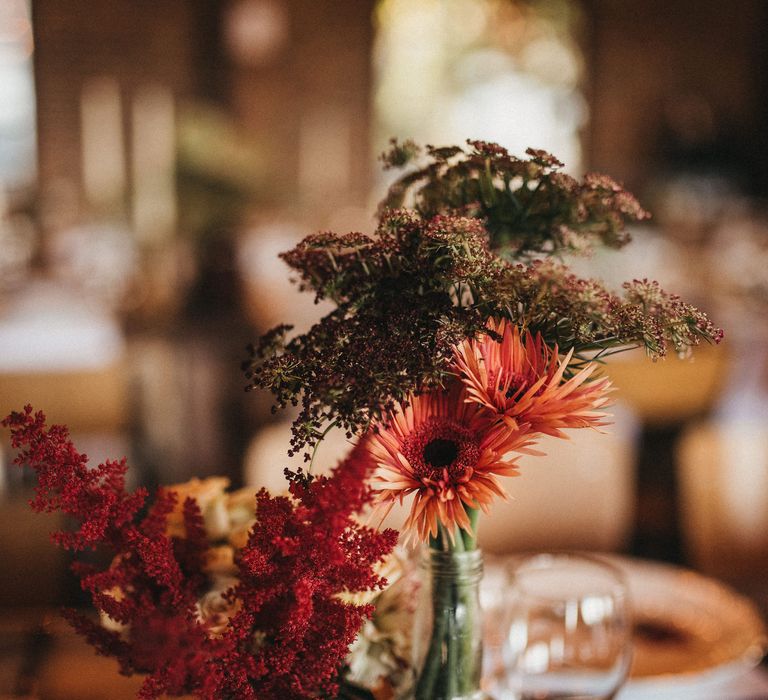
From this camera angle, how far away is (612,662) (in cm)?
82

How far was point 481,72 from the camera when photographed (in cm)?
668

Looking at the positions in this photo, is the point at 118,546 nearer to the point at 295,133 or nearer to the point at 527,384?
the point at 527,384

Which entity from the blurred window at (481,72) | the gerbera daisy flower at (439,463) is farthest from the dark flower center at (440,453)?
the blurred window at (481,72)

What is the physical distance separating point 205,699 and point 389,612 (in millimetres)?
198

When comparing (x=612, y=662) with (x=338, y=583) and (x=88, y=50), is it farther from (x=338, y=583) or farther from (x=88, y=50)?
(x=88, y=50)

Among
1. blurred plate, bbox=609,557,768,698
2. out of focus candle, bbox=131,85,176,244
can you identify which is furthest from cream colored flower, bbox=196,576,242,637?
out of focus candle, bbox=131,85,176,244

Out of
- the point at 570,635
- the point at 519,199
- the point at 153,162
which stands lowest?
the point at 570,635

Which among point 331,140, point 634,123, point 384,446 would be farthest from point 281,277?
point 634,123

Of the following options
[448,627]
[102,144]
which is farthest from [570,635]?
[102,144]

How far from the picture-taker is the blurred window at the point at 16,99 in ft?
19.7

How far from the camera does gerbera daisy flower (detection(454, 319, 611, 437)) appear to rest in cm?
60

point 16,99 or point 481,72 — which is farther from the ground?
point 481,72

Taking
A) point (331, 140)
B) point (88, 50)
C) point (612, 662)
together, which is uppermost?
point (88, 50)

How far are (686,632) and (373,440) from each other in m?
0.75
